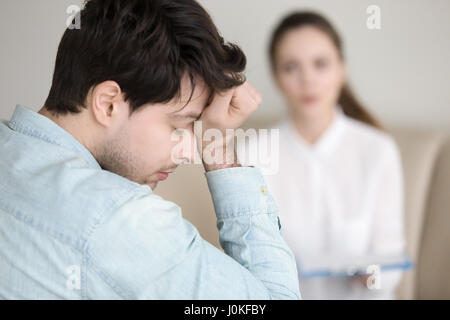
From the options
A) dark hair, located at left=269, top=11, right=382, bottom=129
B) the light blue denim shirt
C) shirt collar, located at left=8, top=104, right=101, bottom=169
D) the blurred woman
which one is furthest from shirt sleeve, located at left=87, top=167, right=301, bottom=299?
dark hair, located at left=269, top=11, right=382, bottom=129

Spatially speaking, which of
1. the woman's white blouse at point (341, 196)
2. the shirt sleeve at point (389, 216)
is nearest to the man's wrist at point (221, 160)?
the woman's white blouse at point (341, 196)

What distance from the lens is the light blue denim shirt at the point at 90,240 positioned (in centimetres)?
49

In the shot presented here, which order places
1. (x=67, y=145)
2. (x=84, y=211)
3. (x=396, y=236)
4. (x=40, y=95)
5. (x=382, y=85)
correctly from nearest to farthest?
(x=84, y=211) → (x=67, y=145) → (x=40, y=95) → (x=396, y=236) → (x=382, y=85)

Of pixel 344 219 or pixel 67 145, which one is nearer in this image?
pixel 67 145

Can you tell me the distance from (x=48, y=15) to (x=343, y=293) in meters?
1.23

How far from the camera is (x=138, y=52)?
620 mm

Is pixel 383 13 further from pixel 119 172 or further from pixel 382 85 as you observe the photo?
pixel 119 172

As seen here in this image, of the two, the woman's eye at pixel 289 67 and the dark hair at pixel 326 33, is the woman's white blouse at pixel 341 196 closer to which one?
the dark hair at pixel 326 33

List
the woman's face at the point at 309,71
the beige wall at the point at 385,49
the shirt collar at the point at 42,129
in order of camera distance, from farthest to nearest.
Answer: the beige wall at the point at 385,49, the woman's face at the point at 309,71, the shirt collar at the point at 42,129

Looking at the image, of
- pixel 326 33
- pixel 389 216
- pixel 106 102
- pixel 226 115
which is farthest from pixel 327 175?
pixel 106 102

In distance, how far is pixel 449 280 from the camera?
56.0 inches

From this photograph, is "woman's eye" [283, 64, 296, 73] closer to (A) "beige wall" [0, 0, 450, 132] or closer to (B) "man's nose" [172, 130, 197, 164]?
(A) "beige wall" [0, 0, 450, 132]

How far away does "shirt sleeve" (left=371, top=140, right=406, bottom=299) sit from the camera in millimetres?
1464
